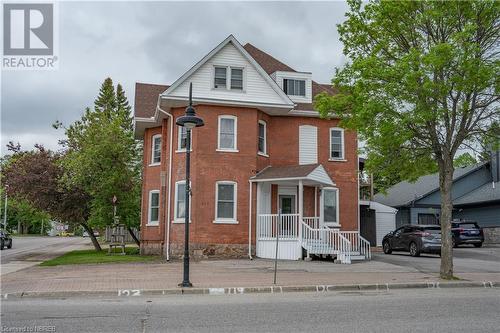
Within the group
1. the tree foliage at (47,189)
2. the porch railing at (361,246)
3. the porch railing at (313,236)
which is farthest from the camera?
the tree foliage at (47,189)

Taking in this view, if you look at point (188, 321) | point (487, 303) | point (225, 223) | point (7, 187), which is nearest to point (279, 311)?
point (188, 321)

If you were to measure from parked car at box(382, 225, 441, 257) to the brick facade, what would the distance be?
247 centimetres

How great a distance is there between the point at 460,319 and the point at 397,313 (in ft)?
3.67

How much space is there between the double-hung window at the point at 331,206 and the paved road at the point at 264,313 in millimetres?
13569

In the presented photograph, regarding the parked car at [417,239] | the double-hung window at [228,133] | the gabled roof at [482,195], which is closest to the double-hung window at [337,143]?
the parked car at [417,239]

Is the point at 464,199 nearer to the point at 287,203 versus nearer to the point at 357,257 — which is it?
the point at 287,203

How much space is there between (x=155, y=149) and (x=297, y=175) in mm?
8729

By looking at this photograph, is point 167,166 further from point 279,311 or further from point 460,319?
point 460,319

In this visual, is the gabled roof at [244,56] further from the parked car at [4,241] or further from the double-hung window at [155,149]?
the parked car at [4,241]

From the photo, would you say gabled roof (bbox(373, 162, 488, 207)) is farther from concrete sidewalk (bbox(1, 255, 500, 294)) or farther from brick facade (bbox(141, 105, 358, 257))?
concrete sidewalk (bbox(1, 255, 500, 294))

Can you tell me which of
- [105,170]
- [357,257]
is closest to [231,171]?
[357,257]

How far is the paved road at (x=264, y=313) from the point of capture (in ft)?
27.7

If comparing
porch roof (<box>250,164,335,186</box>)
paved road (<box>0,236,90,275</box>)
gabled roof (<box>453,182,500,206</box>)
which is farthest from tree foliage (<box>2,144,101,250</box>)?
gabled roof (<box>453,182,500,206</box>)

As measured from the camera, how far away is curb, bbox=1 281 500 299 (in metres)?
12.4
